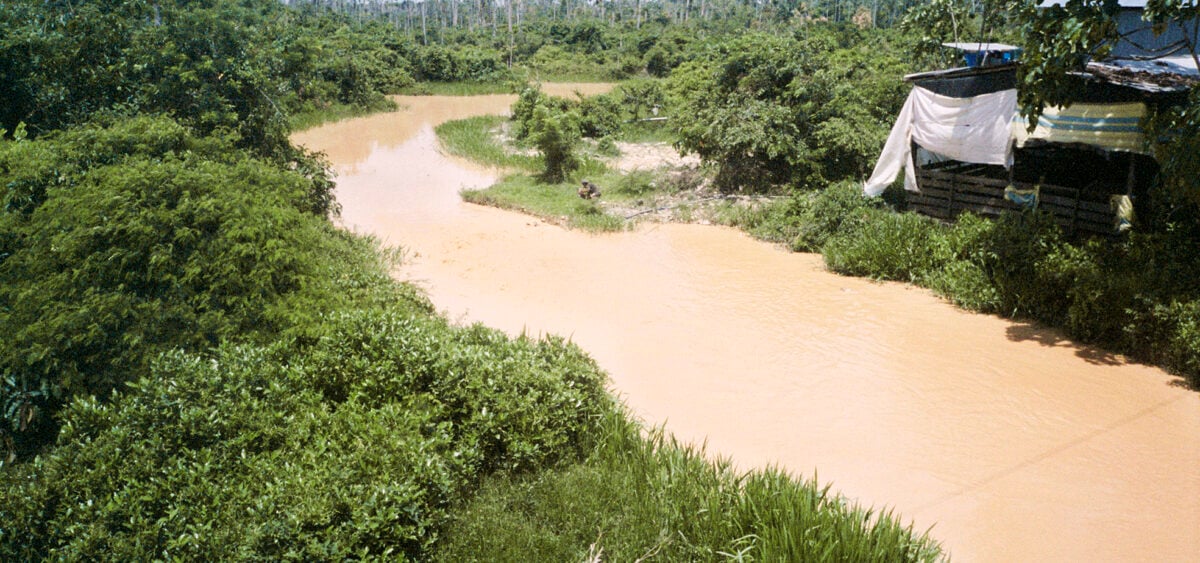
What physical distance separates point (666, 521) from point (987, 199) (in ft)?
25.5

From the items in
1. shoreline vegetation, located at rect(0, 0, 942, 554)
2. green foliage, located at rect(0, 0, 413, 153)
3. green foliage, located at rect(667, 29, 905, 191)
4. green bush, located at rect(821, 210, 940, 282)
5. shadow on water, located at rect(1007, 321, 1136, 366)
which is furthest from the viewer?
green foliage, located at rect(667, 29, 905, 191)

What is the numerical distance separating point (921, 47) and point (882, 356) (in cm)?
874

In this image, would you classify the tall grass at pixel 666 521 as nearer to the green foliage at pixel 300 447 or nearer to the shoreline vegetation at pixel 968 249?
the green foliage at pixel 300 447

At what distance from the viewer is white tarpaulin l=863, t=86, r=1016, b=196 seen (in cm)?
958

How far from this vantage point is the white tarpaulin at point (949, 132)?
31.4 feet

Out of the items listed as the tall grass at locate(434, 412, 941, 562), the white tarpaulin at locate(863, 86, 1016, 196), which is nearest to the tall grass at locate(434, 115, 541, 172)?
the white tarpaulin at locate(863, 86, 1016, 196)

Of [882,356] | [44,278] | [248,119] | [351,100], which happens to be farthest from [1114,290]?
[351,100]

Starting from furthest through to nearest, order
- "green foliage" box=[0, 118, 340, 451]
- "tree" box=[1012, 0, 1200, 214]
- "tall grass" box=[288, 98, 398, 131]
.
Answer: "tall grass" box=[288, 98, 398, 131] → "tree" box=[1012, 0, 1200, 214] → "green foliage" box=[0, 118, 340, 451]

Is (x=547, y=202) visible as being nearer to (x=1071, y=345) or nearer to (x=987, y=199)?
(x=987, y=199)

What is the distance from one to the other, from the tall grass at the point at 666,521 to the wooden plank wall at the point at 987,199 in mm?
5790

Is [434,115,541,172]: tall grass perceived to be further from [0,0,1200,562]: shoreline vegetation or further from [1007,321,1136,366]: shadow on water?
[1007,321,1136,366]: shadow on water

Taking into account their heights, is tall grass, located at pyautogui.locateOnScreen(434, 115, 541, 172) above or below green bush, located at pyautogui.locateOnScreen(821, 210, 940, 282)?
above

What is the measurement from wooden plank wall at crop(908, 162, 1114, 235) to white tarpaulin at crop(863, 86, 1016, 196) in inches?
9.6

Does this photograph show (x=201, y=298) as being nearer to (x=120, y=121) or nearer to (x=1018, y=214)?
(x=120, y=121)
